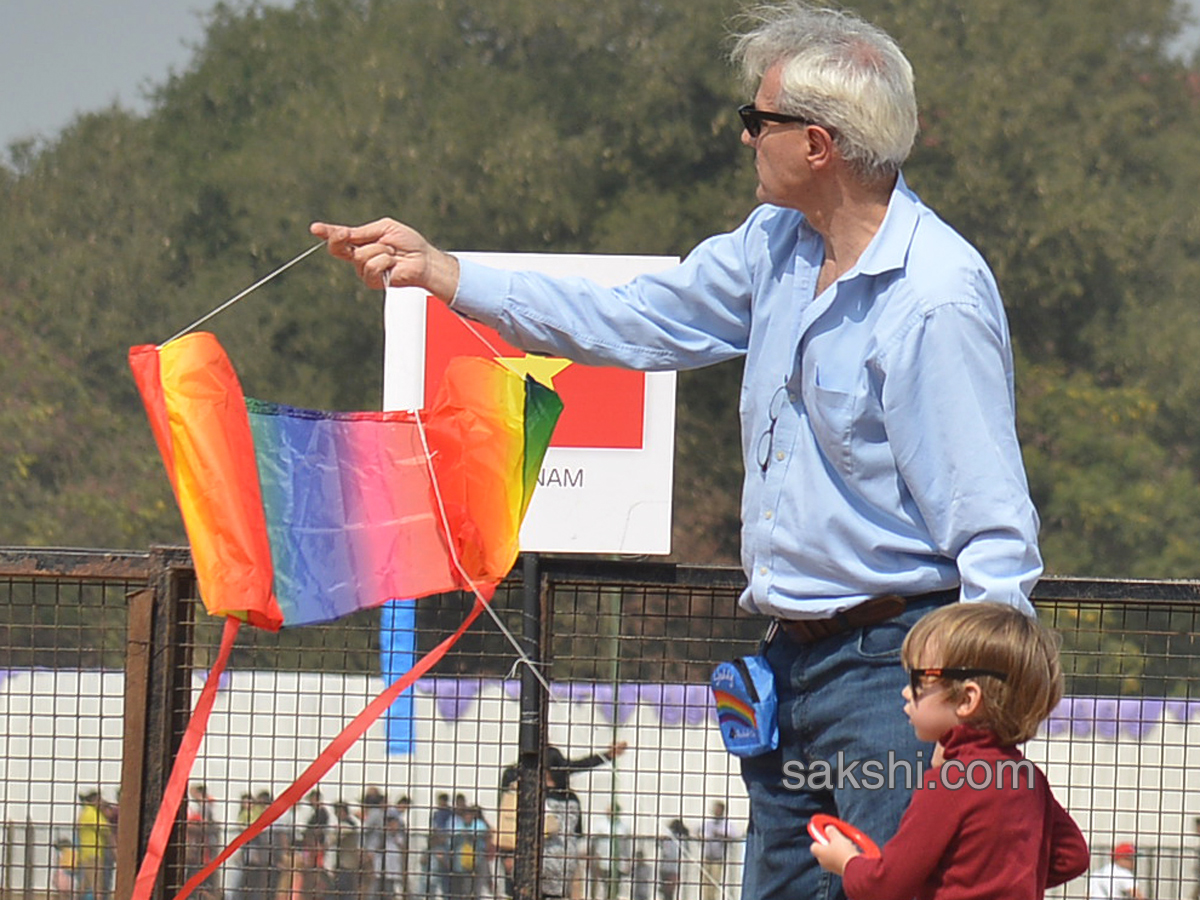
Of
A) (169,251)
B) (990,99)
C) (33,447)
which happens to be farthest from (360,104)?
(990,99)

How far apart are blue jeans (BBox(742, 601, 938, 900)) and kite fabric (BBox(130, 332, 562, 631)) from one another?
64 centimetres

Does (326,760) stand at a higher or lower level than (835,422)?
lower

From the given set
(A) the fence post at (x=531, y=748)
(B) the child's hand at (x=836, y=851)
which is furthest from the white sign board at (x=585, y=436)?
(B) the child's hand at (x=836, y=851)

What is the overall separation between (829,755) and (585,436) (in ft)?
5.34

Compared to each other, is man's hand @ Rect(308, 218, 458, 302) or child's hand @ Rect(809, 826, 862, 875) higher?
man's hand @ Rect(308, 218, 458, 302)

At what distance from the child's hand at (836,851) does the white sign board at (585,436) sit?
1556mm

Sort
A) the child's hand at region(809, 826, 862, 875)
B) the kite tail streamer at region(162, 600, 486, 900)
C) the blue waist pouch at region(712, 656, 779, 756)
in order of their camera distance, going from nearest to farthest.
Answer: the child's hand at region(809, 826, 862, 875), the blue waist pouch at region(712, 656, 779, 756), the kite tail streamer at region(162, 600, 486, 900)

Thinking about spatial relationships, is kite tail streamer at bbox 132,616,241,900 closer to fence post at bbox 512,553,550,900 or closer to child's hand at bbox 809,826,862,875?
fence post at bbox 512,553,550,900

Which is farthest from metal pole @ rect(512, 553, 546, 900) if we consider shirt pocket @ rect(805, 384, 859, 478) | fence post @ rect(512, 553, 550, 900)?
shirt pocket @ rect(805, 384, 859, 478)

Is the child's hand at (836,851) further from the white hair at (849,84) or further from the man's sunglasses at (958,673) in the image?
the white hair at (849,84)

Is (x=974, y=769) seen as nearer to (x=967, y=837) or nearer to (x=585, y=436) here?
(x=967, y=837)
